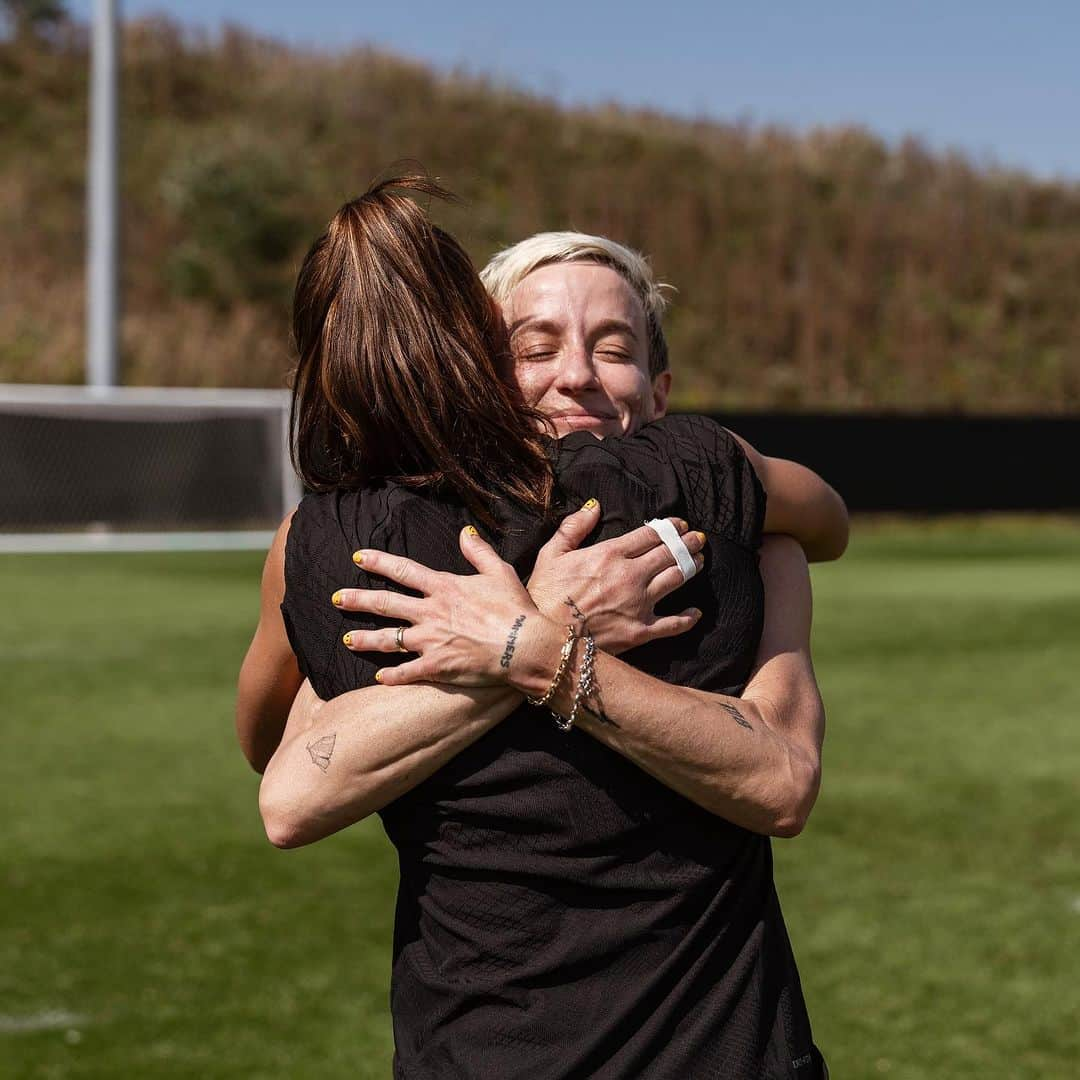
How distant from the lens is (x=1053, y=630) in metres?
→ 10.9

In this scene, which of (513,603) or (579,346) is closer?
(513,603)

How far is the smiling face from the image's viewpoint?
5.66 feet

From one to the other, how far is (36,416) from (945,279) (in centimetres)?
2945

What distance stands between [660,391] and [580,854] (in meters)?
0.64

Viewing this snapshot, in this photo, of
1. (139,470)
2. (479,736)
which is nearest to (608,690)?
(479,736)

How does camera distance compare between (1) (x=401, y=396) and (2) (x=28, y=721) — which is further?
(2) (x=28, y=721)

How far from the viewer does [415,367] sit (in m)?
1.54

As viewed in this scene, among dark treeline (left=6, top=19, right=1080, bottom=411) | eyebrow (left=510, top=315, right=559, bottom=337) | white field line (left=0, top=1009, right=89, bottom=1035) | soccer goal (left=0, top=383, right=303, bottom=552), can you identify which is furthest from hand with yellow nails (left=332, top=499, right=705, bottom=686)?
dark treeline (left=6, top=19, right=1080, bottom=411)

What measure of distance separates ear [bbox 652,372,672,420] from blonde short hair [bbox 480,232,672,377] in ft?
0.12

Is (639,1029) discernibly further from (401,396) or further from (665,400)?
(665,400)

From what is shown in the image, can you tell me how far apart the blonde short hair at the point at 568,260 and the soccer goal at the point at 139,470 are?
15.4 m

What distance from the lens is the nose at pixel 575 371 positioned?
1.71m

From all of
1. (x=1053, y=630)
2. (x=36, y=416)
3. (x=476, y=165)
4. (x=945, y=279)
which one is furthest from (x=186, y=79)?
(x=1053, y=630)

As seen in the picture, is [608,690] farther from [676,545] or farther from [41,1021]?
[41,1021]
